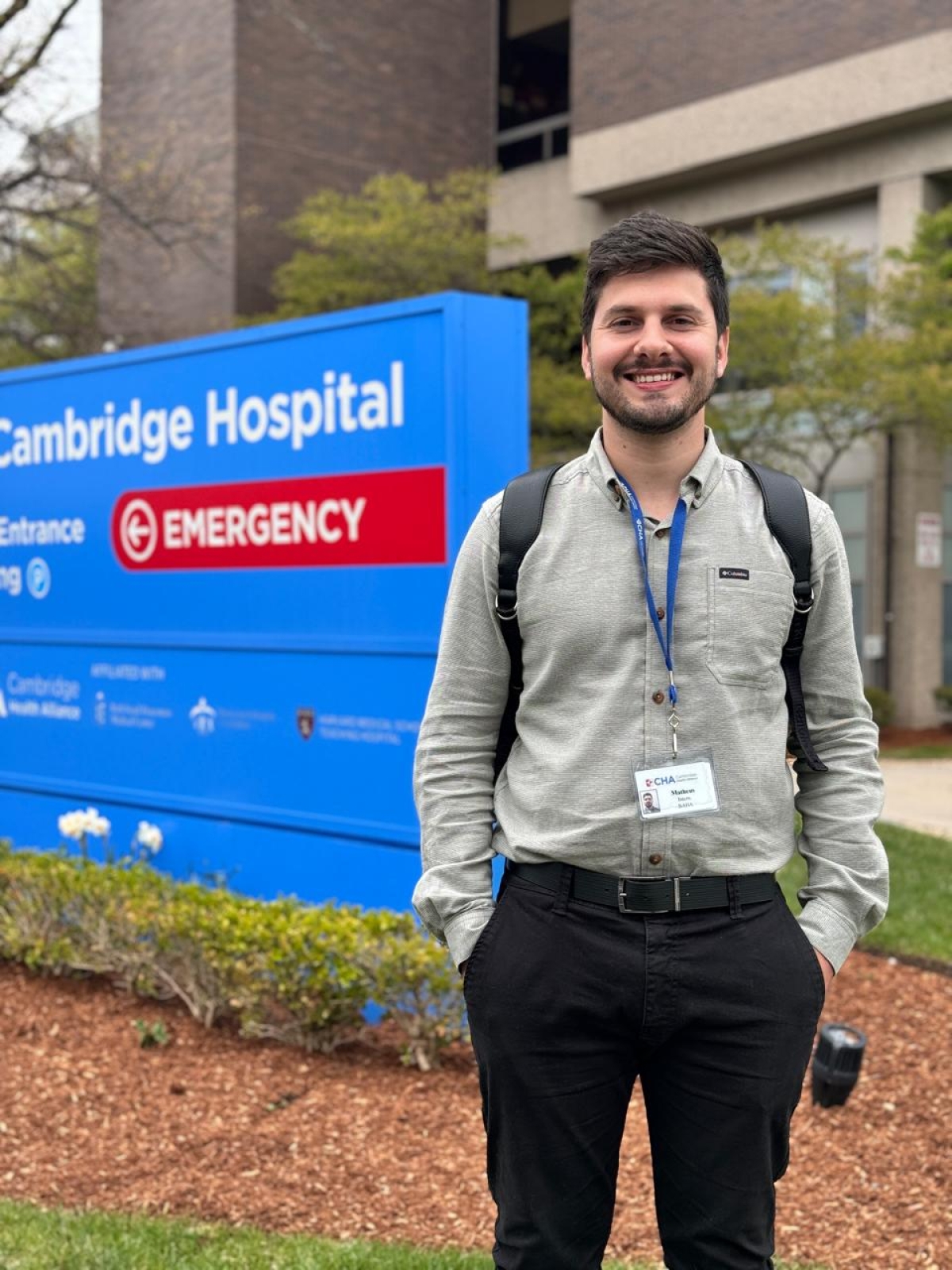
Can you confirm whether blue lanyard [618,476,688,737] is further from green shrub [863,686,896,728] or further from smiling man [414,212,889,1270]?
green shrub [863,686,896,728]

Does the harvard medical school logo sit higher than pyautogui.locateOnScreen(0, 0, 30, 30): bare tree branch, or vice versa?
pyautogui.locateOnScreen(0, 0, 30, 30): bare tree branch

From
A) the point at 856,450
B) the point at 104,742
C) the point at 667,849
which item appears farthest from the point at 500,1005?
the point at 856,450

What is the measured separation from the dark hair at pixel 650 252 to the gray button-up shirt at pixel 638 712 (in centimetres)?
27

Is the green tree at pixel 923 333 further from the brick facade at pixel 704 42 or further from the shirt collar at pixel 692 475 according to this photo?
the shirt collar at pixel 692 475

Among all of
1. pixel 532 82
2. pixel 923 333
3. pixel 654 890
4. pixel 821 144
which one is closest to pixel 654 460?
pixel 654 890

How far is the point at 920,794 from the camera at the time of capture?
12609 millimetres

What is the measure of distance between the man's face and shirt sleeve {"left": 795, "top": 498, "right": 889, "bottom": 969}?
0.32m

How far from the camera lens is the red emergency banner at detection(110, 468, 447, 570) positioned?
16.6 ft

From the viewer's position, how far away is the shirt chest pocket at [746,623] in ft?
7.42

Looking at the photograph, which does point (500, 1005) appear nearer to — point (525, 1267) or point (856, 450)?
point (525, 1267)

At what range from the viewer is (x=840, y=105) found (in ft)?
61.2

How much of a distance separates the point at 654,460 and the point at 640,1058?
39.4 inches

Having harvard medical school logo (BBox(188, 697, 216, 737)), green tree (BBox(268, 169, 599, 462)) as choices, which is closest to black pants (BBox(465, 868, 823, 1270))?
harvard medical school logo (BBox(188, 697, 216, 737))

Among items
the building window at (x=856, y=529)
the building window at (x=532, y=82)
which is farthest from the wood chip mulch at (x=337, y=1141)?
the building window at (x=532, y=82)
